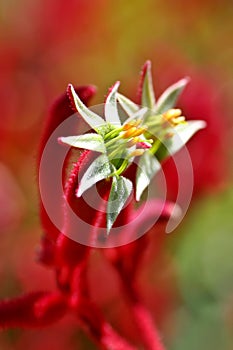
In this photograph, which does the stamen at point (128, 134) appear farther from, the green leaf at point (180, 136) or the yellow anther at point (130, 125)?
the green leaf at point (180, 136)

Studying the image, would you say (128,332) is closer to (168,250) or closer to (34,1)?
(168,250)

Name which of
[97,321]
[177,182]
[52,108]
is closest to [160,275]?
[177,182]

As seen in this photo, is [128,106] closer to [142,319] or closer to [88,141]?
[88,141]

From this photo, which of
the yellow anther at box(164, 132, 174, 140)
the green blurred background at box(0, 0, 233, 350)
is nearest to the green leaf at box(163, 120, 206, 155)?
the yellow anther at box(164, 132, 174, 140)

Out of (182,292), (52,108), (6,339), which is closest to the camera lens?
(52,108)

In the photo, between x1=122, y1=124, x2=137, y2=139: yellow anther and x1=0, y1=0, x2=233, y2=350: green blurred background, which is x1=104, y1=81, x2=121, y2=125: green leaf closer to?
x1=122, y1=124, x2=137, y2=139: yellow anther

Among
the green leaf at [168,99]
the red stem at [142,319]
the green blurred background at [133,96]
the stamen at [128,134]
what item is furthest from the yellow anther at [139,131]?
the green blurred background at [133,96]

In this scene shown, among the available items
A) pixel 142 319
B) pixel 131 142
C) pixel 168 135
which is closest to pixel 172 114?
pixel 168 135
